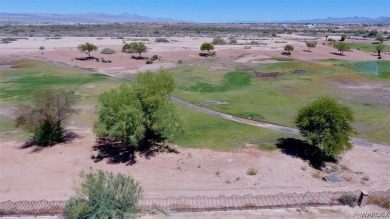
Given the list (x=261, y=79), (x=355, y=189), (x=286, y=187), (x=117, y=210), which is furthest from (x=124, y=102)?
(x=261, y=79)

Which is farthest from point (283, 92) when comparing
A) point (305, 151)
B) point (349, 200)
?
point (349, 200)

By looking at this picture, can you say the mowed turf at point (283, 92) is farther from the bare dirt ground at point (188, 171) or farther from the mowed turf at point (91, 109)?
the bare dirt ground at point (188, 171)

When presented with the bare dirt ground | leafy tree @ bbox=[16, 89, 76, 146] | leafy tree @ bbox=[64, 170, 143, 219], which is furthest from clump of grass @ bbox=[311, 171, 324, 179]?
leafy tree @ bbox=[16, 89, 76, 146]

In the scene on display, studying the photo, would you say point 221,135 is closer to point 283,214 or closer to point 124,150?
point 124,150

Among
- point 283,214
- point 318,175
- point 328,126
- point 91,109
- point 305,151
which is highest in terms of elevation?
point 328,126

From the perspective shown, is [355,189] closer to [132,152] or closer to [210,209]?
[210,209]

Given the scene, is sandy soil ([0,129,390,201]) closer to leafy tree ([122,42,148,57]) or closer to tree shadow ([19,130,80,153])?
tree shadow ([19,130,80,153])
